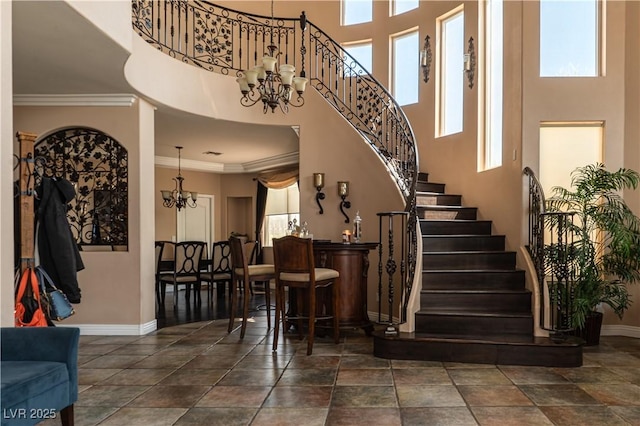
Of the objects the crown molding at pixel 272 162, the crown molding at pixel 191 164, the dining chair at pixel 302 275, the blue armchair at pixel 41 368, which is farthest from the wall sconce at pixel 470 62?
the crown molding at pixel 191 164

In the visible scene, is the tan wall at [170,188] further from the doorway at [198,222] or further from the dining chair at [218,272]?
the dining chair at [218,272]

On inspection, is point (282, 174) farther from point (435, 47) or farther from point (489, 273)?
point (489, 273)

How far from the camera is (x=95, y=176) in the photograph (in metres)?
5.52

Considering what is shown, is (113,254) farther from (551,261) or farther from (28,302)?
(551,261)

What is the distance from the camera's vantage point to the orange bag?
118 inches

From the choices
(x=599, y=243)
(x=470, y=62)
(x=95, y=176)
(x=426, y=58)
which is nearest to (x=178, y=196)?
(x=95, y=176)

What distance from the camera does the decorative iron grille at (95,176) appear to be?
549 centimetres

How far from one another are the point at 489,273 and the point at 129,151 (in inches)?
161

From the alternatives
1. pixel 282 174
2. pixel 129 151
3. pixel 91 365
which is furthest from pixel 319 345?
pixel 282 174

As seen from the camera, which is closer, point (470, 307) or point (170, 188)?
point (470, 307)

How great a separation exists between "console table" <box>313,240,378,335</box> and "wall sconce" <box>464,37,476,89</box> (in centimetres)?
274

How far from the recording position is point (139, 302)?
5.36m

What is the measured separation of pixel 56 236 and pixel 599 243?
5.12 metres

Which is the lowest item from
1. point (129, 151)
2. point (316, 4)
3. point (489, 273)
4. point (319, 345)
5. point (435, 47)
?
point (319, 345)
